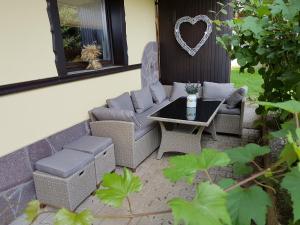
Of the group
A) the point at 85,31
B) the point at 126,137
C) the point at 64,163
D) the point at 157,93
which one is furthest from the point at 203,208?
the point at 157,93

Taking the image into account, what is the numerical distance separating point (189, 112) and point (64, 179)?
5.78 ft

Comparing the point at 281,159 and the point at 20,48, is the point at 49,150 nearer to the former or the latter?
the point at 20,48

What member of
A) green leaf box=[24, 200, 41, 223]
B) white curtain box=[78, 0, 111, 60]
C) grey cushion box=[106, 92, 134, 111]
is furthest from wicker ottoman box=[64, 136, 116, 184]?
green leaf box=[24, 200, 41, 223]

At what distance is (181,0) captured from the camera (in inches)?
189

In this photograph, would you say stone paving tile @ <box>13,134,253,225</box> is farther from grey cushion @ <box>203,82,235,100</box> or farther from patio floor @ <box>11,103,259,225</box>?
grey cushion @ <box>203,82,235,100</box>

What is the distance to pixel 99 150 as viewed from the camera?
105 inches

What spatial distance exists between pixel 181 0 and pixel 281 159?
4.84 meters

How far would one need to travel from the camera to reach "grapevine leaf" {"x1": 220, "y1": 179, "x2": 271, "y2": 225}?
0.59 metres

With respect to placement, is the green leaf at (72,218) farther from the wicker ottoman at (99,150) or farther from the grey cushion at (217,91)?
the grey cushion at (217,91)

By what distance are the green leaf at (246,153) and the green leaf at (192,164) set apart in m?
0.17

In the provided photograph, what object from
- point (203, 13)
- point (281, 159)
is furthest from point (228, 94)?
point (281, 159)

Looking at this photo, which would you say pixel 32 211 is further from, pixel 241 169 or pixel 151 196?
pixel 151 196

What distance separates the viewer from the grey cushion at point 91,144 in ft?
8.54

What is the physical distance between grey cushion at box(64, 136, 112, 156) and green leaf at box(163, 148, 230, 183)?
2071mm
